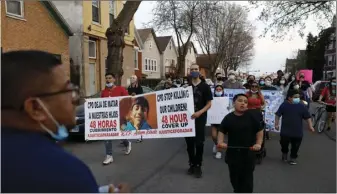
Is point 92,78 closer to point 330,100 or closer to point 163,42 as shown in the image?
point 330,100

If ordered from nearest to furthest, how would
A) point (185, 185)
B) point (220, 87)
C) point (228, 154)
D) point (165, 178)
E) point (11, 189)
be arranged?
1. point (11, 189)
2. point (228, 154)
3. point (185, 185)
4. point (165, 178)
5. point (220, 87)

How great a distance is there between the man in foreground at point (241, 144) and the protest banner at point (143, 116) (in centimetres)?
147

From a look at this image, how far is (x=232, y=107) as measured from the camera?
8.00m

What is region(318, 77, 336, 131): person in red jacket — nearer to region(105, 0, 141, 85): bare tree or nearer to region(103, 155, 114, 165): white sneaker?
region(105, 0, 141, 85): bare tree

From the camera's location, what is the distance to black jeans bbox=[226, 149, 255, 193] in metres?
4.18

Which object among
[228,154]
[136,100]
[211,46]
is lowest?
[228,154]

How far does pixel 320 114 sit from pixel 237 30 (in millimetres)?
37879

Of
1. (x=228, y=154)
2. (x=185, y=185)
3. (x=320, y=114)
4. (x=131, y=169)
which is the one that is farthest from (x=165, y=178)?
(x=320, y=114)

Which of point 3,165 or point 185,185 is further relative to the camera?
point 185,185

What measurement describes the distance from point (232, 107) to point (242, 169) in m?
3.90

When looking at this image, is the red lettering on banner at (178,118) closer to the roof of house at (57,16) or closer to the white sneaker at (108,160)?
the white sneaker at (108,160)

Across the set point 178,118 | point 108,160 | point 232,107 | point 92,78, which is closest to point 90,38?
point 92,78

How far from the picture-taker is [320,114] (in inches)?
438

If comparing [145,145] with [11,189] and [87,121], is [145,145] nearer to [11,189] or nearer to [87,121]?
[87,121]
